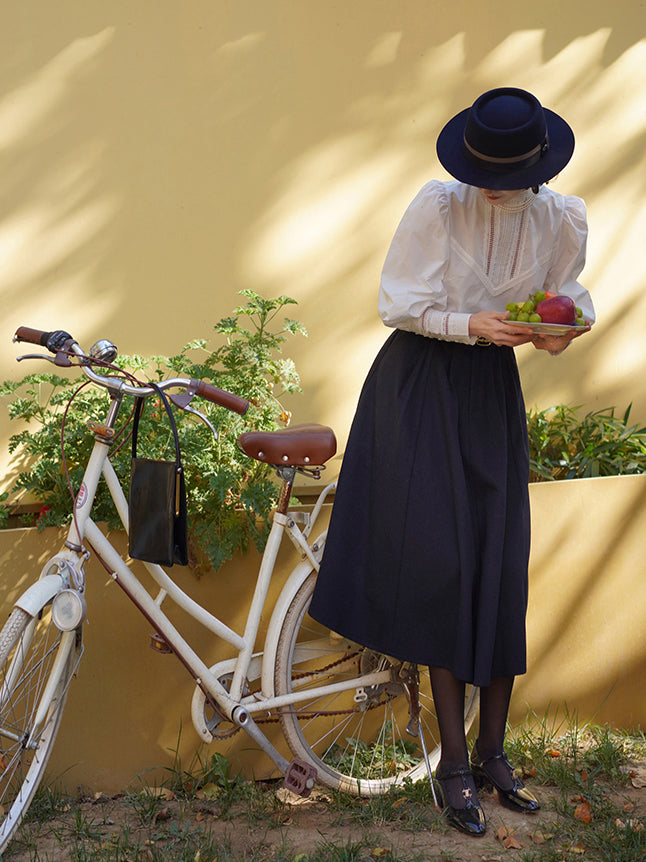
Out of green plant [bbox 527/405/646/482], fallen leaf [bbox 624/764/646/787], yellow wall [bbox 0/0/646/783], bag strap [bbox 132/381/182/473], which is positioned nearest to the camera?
bag strap [bbox 132/381/182/473]

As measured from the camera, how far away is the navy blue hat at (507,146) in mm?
2385

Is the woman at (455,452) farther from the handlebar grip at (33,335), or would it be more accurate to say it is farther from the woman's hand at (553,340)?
the handlebar grip at (33,335)

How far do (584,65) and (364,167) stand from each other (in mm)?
1212

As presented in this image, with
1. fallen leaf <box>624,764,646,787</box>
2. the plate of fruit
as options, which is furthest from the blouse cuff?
fallen leaf <box>624,764,646,787</box>

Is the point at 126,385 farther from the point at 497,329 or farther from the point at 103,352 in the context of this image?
the point at 497,329

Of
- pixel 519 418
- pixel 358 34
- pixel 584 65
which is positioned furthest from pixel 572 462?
pixel 358 34

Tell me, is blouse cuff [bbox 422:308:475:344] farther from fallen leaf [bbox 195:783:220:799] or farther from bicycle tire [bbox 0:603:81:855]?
fallen leaf [bbox 195:783:220:799]

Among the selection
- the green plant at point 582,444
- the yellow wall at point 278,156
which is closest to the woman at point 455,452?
the green plant at point 582,444

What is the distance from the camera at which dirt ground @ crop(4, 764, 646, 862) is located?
2609 millimetres

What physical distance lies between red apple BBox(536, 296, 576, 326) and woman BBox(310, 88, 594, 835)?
0.07 m

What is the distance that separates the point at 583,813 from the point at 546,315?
1685mm

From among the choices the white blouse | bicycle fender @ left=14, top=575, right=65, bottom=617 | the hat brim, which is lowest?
bicycle fender @ left=14, top=575, right=65, bottom=617

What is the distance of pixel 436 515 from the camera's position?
2.61 m

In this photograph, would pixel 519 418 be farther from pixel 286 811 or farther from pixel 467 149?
pixel 286 811
